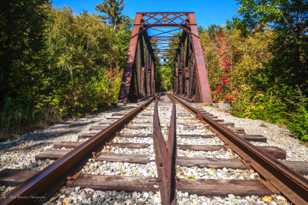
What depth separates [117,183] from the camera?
1.54m

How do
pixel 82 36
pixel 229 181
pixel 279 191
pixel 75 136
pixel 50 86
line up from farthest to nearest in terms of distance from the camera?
1. pixel 82 36
2. pixel 50 86
3. pixel 75 136
4. pixel 229 181
5. pixel 279 191

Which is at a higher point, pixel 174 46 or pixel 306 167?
pixel 174 46

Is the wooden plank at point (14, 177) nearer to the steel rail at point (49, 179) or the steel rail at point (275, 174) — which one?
the steel rail at point (49, 179)

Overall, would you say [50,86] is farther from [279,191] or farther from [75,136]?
[279,191]

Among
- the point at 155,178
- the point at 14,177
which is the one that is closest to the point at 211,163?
the point at 155,178

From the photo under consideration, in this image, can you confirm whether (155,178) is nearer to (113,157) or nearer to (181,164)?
(181,164)

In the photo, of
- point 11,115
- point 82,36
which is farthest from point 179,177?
point 82,36

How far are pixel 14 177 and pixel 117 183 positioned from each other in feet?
2.49

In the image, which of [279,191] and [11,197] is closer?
[11,197]

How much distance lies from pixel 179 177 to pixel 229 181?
15.1 inches

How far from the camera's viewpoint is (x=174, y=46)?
70.1 feet

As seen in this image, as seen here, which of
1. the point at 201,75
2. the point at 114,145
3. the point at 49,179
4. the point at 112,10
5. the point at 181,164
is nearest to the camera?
the point at 49,179

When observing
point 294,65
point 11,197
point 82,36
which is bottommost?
point 11,197

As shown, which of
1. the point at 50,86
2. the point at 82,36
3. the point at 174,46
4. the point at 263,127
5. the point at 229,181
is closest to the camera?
the point at 229,181
